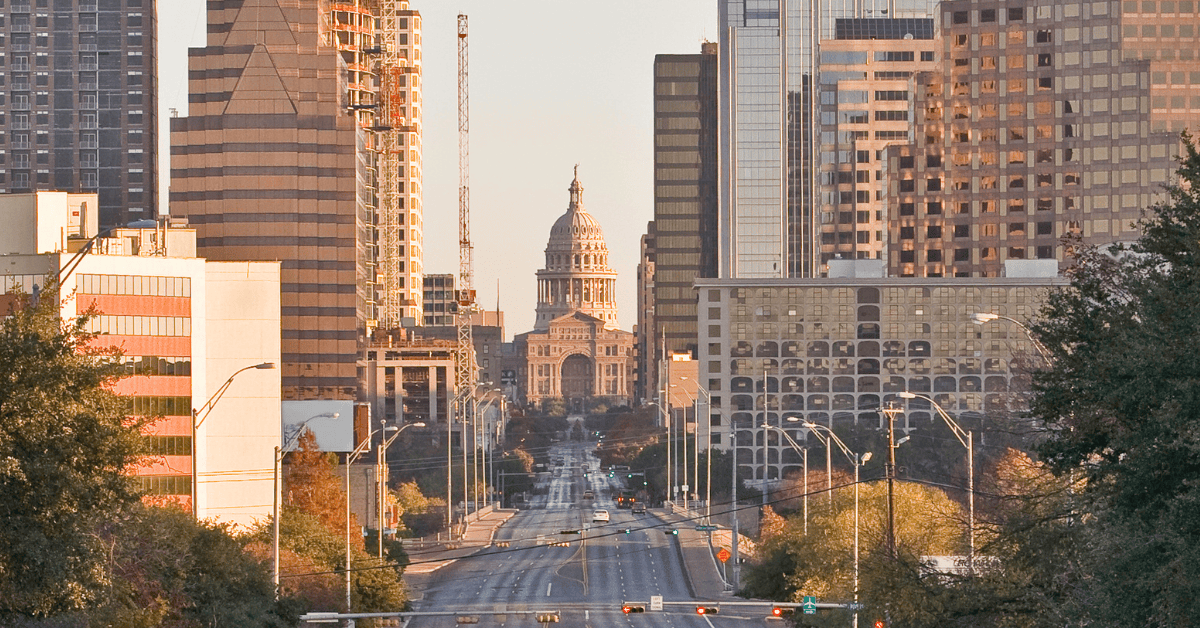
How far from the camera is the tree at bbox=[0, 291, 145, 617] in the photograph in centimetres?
3044

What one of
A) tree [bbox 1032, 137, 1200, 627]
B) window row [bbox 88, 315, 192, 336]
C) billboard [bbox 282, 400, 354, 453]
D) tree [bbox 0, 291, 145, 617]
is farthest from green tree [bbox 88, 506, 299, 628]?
billboard [bbox 282, 400, 354, 453]

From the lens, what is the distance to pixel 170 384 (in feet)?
363

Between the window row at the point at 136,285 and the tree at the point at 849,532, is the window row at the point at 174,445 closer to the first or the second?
the window row at the point at 136,285

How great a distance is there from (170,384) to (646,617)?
33.7 meters

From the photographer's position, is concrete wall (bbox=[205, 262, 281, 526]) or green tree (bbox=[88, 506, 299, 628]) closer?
green tree (bbox=[88, 506, 299, 628])

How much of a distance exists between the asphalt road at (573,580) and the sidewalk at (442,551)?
86 cm

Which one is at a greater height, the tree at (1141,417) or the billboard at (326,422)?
the tree at (1141,417)

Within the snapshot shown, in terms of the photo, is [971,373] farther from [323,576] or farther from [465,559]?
[323,576]

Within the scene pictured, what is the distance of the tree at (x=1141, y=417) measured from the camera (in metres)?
28.3

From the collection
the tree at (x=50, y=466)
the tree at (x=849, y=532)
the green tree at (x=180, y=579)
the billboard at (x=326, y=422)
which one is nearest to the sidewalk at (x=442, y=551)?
the billboard at (x=326, y=422)

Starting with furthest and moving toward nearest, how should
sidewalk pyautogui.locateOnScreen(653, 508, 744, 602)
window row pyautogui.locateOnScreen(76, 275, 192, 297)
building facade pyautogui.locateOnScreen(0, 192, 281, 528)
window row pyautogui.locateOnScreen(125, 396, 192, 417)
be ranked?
1. window row pyautogui.locateOnScreen(125, 396, 192, 417)
2. sidewalk pyautogui.locateOnScreen(653, 508, 744, 602)
3. building facade pyautogui.locateOnScreen(0, 192, 281, 528)
4. window row pyautogui.locateOnScreen(76, 275, 192, 297)

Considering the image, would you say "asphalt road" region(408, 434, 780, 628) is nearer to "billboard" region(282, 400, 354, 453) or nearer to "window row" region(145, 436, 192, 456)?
"billboard" region(282, 400, 354, 453)

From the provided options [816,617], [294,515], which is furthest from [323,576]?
[816,617]

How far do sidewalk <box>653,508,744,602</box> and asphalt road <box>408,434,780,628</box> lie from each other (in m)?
0.81
